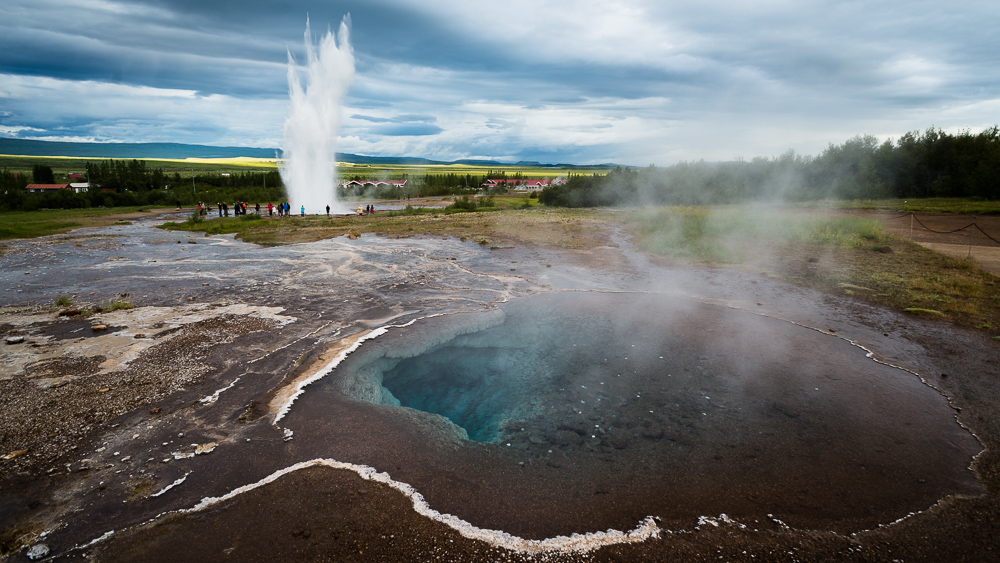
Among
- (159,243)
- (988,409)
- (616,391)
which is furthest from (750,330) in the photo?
(159,243)

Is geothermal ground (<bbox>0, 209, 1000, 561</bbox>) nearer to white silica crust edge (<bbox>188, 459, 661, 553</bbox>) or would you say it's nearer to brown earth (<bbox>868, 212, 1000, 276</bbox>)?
white silica crust edge (<bbox>188, 459, 661, 553</bbox>)

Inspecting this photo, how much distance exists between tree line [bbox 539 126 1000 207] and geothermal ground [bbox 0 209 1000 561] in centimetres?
2098

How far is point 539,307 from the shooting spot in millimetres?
8781

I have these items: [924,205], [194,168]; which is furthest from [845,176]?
[194,168]

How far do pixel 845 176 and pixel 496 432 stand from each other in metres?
35.7

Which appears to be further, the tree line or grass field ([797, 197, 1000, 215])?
the tree line

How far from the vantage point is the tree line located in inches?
1052

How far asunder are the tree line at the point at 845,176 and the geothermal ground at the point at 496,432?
20979 millimetres

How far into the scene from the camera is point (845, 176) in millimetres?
30609

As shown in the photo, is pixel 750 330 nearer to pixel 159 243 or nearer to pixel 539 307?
pixel 539 307

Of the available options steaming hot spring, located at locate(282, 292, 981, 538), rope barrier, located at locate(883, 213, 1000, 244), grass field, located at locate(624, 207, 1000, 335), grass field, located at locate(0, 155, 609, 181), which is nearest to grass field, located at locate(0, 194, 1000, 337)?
grass field, located at locate(624, 207, 1000, 335)

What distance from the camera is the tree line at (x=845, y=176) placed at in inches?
1052

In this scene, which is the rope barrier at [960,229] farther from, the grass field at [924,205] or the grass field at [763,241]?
the grass field at [924,205]

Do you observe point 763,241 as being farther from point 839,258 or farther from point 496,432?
point 496,432
